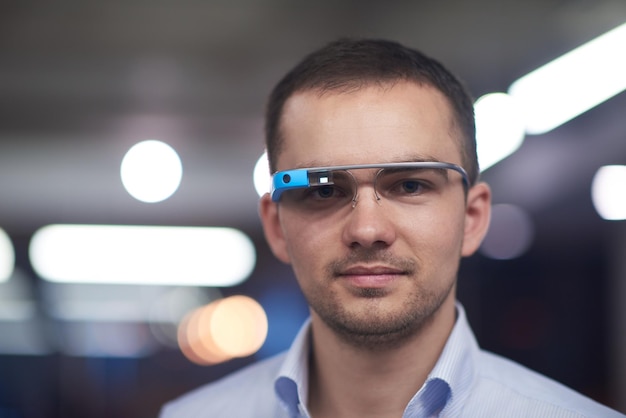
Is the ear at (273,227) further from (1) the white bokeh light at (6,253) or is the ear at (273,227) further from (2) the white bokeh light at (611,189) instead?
(1) the white bokeh light at (6,253)

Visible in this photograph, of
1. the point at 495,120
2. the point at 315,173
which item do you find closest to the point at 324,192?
the point at 315,173

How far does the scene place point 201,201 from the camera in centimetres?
805

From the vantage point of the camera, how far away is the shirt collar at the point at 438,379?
184cm

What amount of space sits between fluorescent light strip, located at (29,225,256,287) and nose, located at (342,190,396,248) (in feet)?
21.2

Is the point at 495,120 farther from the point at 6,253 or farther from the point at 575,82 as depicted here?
the point at 6,253

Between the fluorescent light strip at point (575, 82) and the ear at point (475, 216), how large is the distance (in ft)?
6.27

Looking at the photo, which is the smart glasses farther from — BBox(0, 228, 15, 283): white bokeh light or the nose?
BBox(0, 228, 15, 283): white bokeh light

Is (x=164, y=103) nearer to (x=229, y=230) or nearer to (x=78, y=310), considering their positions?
(x=229, y=230)

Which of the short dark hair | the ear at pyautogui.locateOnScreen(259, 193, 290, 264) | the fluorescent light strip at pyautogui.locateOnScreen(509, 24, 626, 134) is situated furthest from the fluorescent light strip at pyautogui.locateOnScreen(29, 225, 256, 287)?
the short dark hair

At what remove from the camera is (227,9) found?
4.31 meters

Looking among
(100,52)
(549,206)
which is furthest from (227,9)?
(549,206)

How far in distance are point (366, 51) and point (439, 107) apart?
0.27 meters

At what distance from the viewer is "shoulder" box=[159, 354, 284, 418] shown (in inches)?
86.7

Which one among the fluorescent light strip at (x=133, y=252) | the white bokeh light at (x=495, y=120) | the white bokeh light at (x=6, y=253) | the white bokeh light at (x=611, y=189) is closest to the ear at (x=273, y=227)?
the white bokeh light at (x=495, y=120)
